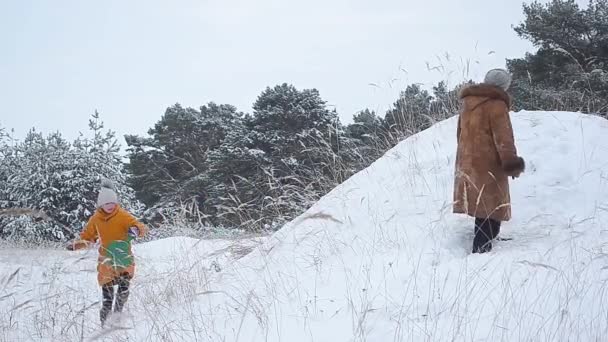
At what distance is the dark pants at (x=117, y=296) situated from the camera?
4.82 m

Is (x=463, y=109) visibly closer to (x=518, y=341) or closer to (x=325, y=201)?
(x=325, y=201)

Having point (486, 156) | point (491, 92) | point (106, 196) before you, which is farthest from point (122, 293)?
point (491, 92)

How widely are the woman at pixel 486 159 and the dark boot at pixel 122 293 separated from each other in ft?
10.6

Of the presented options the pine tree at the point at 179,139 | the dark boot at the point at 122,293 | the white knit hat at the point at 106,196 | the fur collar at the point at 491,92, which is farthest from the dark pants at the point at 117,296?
the pine tree at the point at 179,139

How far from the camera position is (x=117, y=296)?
16.6ft

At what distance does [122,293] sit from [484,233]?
337cm

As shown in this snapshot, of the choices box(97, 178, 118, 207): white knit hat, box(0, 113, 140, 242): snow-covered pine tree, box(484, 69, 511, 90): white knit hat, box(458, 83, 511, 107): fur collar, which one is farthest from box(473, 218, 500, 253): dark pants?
box(0, 113, 140, 242): snow-covered pine tree

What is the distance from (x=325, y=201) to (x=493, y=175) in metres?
2.27

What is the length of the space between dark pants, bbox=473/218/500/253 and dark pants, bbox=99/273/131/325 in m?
→ 3.20

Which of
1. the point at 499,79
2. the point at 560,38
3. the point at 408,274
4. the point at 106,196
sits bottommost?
the point at 408,274

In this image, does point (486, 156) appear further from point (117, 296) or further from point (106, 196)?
point (106, 196)

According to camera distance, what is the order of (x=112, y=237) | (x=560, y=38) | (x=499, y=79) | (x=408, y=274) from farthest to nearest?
(x=560, y=38) → (x=112, y=237) → (x=499, y=79) → (x=408, y=274)

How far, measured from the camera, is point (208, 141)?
30859mm

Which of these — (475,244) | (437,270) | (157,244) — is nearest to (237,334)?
(437,270)
